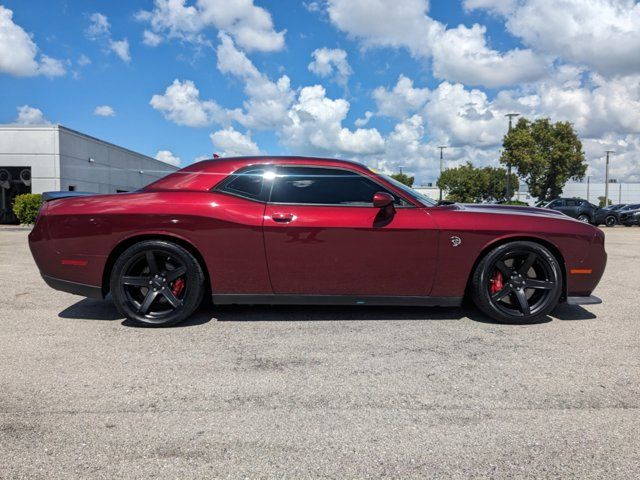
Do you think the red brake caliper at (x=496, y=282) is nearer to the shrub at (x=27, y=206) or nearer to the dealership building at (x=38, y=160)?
the dealership building at (x=38, y=160)

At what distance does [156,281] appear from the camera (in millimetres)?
3854

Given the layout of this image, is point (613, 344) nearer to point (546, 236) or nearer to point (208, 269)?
point (546, 236)

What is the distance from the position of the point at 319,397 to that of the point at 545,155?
36.4m

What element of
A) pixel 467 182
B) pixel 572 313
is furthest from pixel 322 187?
pixel 467 182

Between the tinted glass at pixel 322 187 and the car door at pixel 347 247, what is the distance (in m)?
0.02

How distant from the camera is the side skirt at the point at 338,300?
381 centimetres

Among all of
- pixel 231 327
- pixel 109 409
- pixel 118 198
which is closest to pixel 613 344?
pixel 231 327

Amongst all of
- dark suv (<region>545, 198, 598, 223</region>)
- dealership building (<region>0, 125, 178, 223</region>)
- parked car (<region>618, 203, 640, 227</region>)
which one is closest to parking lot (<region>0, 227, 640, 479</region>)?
dealership building (<region>0, 125, 178, 223</region>)

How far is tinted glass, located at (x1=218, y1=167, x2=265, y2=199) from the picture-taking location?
12.8 ft

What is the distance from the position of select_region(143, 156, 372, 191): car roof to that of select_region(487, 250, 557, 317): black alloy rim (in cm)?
145

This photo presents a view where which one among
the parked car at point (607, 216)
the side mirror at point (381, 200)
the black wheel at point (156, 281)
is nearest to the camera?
the side mirror at point (381, 200)

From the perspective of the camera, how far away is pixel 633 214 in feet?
90.7

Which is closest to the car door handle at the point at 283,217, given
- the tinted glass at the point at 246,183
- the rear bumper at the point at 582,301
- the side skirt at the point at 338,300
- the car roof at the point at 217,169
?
the tinted glass at the point at 246,183

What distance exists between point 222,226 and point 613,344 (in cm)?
318
